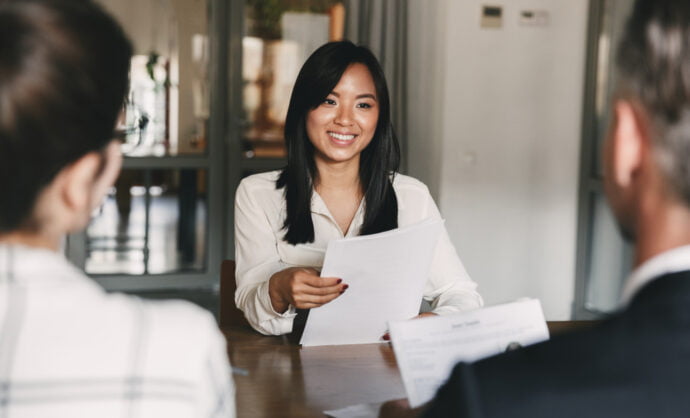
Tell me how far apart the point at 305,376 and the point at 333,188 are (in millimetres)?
801

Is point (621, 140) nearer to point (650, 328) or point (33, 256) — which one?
point (650, 328)

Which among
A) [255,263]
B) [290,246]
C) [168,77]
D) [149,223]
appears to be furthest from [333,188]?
[149,223]

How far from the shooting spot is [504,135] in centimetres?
469

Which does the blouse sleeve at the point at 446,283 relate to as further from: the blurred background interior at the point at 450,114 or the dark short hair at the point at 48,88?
the blurred background interior at the point at 450,114

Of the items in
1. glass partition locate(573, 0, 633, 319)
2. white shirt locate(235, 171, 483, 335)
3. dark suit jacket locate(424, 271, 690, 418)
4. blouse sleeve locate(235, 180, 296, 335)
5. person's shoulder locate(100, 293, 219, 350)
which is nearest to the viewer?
dark suit jacket locate(424, 271, 690, 418)

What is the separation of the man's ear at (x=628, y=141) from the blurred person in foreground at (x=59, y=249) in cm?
43

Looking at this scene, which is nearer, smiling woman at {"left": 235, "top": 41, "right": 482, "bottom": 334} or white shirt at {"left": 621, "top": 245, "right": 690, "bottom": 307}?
white shirt at {"left": 621, "top": 245, "right": 690, "bottom": 307}

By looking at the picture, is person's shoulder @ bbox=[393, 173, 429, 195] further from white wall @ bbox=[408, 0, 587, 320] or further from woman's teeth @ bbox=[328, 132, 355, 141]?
white wall @ bbox=[408, 0, 587, 320]

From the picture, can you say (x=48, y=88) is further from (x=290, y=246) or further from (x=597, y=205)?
(x=597, y=205)

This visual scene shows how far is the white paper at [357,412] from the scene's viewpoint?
1338mm

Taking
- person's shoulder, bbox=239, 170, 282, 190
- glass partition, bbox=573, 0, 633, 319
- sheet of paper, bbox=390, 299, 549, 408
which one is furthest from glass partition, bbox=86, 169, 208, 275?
sheet of paper, bbox=390, 299, 549, 408

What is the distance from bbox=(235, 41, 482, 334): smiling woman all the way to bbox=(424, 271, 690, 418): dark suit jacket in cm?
128

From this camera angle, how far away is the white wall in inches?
182

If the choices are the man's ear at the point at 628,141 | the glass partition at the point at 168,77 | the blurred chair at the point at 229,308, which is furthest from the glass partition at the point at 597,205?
the man's ear at the point at 628,141
